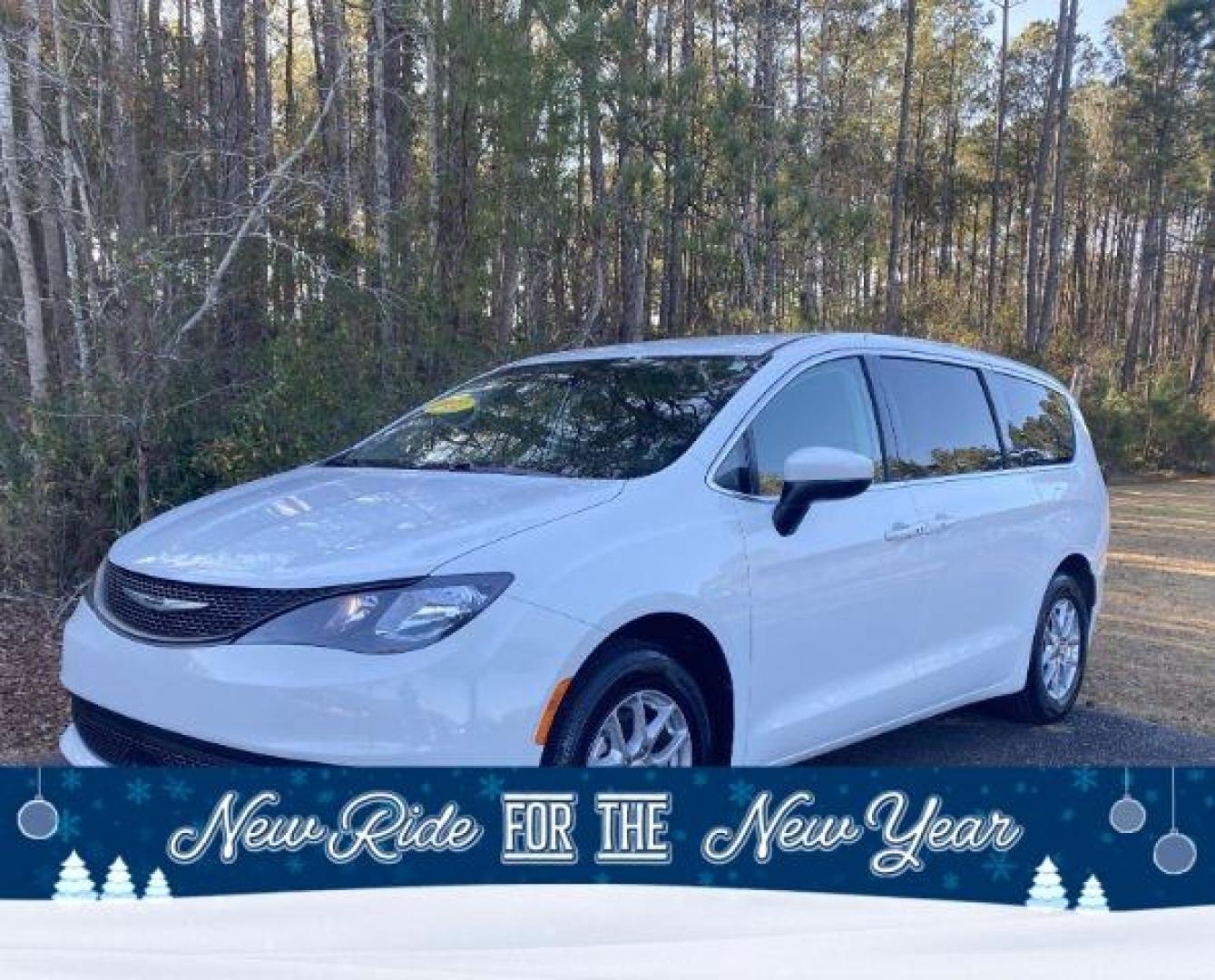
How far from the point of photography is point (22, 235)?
923 centimetres

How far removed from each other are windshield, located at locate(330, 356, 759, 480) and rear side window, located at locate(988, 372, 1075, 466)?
1853mm

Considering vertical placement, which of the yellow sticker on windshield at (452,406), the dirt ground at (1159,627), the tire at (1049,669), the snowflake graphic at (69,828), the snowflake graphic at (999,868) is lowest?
the dirt ground at (1159,627)

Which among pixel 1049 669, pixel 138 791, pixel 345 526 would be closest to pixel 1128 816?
pixel 345 526

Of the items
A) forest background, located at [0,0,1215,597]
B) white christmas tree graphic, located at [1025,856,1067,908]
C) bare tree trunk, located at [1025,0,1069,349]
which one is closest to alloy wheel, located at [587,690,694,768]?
white christmas tree graphic, located at [1025,856,1067,908]

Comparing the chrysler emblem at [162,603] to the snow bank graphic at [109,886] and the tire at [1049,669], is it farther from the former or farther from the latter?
the tire at [1049,669]

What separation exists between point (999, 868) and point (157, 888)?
88.4 inches

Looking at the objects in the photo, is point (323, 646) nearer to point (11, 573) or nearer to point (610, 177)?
point (11, 573)

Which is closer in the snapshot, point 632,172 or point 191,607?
point 191,607

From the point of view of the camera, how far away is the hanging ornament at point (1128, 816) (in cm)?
329

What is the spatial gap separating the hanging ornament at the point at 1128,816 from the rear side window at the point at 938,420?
1.86 m

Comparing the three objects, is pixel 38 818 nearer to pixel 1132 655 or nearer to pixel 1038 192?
pixel 1132 655

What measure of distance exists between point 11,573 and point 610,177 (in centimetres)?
845

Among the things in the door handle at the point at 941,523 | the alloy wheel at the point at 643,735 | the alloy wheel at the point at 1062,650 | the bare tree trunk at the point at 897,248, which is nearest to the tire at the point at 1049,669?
the alloy wheel at the point at 1062,650

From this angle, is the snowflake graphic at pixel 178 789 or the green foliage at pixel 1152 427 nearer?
the snowflake graphic at pixel 178 789
